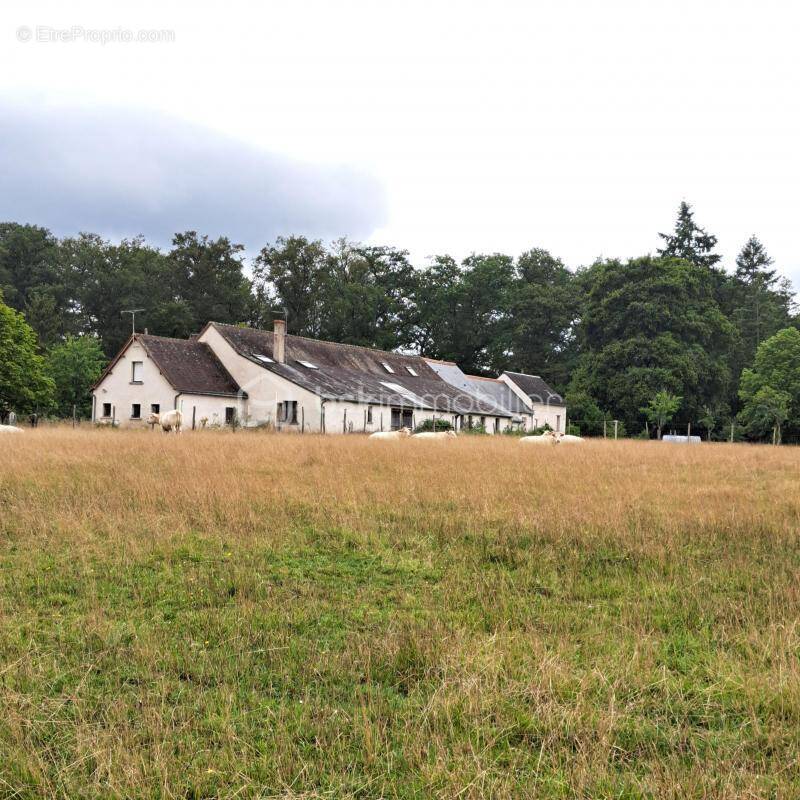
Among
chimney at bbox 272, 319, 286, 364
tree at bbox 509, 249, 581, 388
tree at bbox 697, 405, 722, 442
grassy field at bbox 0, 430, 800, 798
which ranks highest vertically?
tree at bbox 509, 249, 581, 388

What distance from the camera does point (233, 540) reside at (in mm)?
7848

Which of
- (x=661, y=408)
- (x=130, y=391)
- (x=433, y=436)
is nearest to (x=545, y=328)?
(x=661, y=408)

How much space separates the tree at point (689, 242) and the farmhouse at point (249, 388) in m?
34.8

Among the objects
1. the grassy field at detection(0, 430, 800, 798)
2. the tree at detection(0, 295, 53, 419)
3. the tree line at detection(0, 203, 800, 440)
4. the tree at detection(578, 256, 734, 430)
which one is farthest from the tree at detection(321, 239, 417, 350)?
the grassy field at detection(0, 430, 800, 798)

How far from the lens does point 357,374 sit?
45.5 metres

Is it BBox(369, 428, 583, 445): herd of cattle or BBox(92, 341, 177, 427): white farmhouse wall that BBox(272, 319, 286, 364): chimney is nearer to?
BBox(92, 341, 177, 427): white farmhouse wall

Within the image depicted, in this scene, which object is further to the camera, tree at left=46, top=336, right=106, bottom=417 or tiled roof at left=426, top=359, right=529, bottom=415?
tiled roof at left=426, top=359, right=529, bottom=415

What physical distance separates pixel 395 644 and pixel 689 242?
69.8 metres

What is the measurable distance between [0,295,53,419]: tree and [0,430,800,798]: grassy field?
30.1m

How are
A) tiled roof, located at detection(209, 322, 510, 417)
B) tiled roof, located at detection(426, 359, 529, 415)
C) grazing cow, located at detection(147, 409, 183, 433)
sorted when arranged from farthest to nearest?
tiled roof, located at detection(426, 359, 529, 415)
tiled roof, located at detection(209, 322, 510, 417)
grazing cow, located at detection(147, 409, 183, 433)

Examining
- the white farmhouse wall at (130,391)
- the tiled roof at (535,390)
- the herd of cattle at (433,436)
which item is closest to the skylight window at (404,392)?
the white farmhouse wall at (130,391)

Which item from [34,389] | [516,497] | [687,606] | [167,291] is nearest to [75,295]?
[167,291]

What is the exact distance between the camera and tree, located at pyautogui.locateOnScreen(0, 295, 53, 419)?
3681cm

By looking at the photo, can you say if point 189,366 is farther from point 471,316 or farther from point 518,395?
point 471,316
